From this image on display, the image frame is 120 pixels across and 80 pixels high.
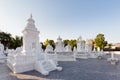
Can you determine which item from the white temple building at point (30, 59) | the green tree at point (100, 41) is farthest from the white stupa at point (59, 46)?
the green tree at point (100, 41)

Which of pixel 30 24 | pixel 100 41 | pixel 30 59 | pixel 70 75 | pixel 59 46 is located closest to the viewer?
pixel 70 75

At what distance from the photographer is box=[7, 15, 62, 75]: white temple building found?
8086 millimetres

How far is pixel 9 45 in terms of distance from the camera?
1539 inches

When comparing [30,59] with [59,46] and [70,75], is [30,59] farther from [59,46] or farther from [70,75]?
[59,46]

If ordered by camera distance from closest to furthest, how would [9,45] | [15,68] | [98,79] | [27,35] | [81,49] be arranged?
1. [98,79]
2. [15,68]
3. [27,35]
4. [81,49]
5. [9,45]

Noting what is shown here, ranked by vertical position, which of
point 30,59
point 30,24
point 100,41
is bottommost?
point 30,59

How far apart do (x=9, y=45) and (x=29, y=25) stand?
3148cm

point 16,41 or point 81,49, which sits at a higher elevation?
point 16,41

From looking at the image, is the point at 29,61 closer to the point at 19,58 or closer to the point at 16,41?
the point at 19,58

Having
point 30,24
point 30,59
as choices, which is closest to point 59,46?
point 30,24

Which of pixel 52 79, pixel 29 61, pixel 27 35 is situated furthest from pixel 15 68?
pixel 27 35

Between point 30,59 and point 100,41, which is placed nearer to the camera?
point 30,59

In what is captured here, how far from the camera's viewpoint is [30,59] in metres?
9.08

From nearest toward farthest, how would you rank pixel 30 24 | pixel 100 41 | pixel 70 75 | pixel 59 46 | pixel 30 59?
pixel 70 75 < pixel 30 59 < pixel 30 24 < pixel 59 46 < pixel 100 41
